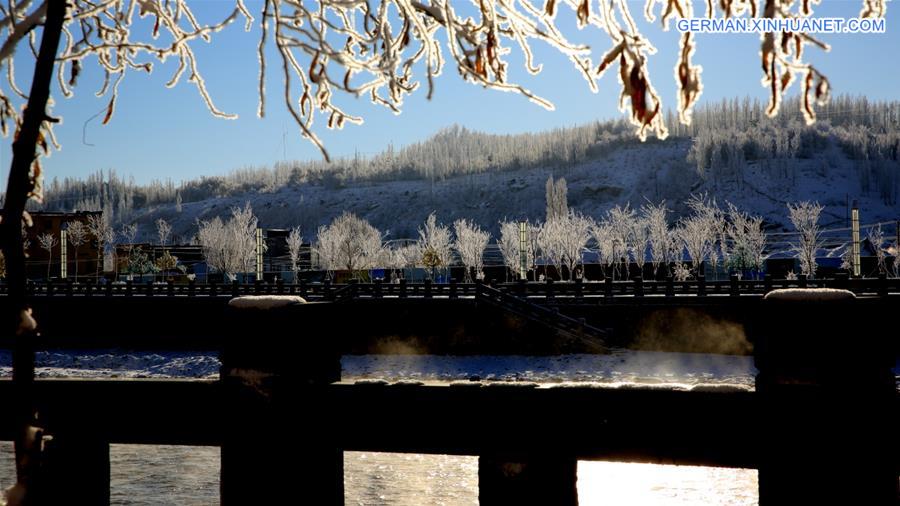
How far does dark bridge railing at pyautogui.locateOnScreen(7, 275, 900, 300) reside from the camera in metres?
32.0

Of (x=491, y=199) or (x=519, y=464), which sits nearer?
(x=519, y=464)

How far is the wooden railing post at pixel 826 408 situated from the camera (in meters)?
3.44

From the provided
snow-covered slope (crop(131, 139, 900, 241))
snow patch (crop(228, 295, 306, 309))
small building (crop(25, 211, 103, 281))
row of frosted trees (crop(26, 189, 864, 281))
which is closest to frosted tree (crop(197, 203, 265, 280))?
row of frosted trees (crop(26, 189, 864, 281))

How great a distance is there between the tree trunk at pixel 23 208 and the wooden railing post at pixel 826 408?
2992 mm

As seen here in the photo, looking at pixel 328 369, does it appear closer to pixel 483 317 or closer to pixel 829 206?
pixel 483 317

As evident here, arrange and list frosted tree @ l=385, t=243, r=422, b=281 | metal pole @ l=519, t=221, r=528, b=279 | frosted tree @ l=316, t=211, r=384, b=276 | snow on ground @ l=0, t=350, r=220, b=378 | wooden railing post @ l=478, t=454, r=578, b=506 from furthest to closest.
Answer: frosted tree @ l=385, t=243, r=422, b=281 → frosted tree @ l=316, t=211, r=384, b=276 → metal pole @ l=519, t=221, r=528, b=279 → snow on ground @ l=0, t=350, r=220, b=378 → wooden railing post @ l=478, t=454, r=578, b=506

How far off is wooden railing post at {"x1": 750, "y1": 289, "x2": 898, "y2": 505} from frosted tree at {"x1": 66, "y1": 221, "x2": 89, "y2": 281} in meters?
73.0

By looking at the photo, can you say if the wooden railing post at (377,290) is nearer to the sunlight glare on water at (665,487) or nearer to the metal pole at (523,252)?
the metal pole at (523,252)

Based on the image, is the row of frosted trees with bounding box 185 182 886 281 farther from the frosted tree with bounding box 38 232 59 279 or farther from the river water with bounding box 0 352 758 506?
the river water with bounding box 0 352 758 506

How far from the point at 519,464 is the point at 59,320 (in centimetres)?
4393

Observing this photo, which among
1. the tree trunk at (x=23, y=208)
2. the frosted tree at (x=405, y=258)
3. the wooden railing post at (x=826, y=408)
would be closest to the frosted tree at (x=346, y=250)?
the frosted tree at (x=405, y=258)

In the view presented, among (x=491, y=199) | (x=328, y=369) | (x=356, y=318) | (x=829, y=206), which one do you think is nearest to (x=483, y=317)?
(x=356, y=318)

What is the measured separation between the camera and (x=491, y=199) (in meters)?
187

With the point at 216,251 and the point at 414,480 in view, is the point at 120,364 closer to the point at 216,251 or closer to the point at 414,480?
the point at 414,480
